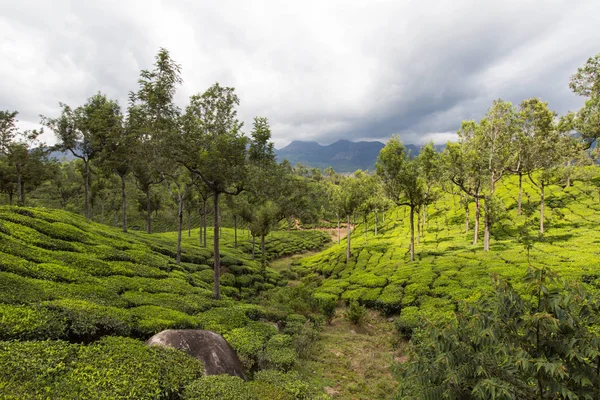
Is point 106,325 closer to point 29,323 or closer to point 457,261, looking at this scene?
point 29,323

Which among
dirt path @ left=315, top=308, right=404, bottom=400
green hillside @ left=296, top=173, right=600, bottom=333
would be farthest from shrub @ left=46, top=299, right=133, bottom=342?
green hillside @ left=296, top=173, right=600, bottom=333

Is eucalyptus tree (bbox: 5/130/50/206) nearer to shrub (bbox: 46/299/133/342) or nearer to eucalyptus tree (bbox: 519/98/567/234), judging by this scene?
shrub (bbox: 46/299/133/342)

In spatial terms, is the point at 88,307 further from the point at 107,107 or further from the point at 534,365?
the point at 107,107

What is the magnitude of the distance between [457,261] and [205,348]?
2195 cm

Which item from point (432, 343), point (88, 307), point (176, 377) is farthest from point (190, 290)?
point (432, 343)

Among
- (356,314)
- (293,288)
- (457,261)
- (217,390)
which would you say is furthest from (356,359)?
(457,261)

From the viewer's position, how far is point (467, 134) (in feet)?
117

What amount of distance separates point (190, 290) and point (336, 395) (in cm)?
1072

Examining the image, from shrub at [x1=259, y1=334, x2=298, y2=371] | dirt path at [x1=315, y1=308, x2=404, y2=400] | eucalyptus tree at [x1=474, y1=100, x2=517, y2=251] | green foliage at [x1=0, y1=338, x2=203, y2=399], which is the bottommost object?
dirt path at [x1=315, y1=308, x2=404, y2=400]

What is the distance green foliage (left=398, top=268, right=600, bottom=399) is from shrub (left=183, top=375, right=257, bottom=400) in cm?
492

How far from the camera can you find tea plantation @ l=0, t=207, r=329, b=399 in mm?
6664

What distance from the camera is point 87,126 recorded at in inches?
1166

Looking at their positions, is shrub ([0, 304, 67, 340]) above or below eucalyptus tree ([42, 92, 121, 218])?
below

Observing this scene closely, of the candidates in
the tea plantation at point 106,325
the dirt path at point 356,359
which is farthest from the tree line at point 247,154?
the dirt path at point 356,359
